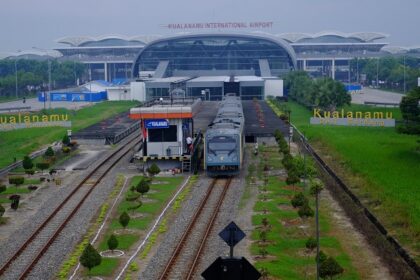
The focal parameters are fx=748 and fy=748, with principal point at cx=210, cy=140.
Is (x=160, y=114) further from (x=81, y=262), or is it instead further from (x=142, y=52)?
(x=142, y=52)

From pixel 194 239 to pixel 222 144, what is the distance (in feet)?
41.9

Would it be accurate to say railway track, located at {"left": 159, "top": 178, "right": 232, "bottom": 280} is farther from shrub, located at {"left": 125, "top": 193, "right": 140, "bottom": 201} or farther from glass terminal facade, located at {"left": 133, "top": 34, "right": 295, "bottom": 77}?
glass terminal facade, located at {"left": 133, "top": 34, "right": 295, "bottom": 77}

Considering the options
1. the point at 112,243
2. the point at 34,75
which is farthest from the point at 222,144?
the point at 34,75

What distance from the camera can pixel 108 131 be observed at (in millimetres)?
54500

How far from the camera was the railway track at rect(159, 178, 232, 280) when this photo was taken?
1959 centimetres

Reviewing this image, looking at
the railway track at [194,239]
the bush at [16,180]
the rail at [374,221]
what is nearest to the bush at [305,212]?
the rail at [374,221]

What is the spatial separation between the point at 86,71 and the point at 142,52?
33594 millimetres

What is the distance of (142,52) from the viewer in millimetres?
124625

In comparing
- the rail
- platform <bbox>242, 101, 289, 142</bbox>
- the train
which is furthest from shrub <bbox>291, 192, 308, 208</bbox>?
platform <bbox>242, 101, 289, 142</bbox>

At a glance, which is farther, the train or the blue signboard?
the blue signboard

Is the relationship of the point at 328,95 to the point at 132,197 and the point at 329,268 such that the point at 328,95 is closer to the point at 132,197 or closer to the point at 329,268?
the point at 132,197

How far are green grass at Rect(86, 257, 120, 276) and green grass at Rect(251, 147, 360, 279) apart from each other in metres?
3.88

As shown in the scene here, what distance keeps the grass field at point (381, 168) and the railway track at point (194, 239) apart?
5734 millimetres

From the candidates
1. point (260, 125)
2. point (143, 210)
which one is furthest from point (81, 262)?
point (260, 125)
